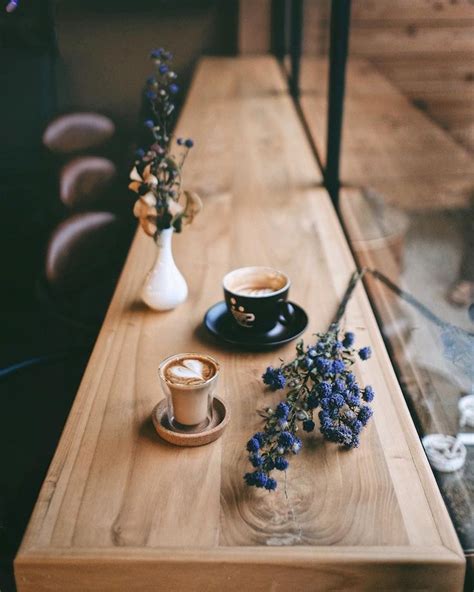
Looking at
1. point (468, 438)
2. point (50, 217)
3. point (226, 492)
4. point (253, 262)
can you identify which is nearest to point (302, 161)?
point (253, 262)

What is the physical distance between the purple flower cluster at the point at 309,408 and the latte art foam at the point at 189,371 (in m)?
0.09

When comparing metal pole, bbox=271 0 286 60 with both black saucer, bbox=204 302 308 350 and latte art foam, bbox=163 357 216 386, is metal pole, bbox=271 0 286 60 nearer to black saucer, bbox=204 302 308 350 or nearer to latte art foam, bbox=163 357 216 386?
black saucer, bbox=204 302 308 350

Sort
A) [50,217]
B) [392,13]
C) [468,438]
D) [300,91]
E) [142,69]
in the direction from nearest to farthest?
[468,438] → [392,13] → [300,91] → [50,217] → [142,69]

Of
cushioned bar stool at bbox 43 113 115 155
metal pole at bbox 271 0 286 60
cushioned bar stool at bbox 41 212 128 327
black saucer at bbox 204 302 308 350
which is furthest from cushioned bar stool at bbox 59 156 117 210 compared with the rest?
metal pole at bbox 271 0 286 60

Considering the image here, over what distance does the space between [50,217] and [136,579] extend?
336 centimetres

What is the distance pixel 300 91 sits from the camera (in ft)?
10.6

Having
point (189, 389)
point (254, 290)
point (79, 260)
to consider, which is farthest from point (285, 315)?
point (79, 260)

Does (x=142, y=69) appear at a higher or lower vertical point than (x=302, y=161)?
lower

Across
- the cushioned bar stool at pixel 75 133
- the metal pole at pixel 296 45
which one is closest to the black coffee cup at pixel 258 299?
the cushioned bar stool at pixel 75 133

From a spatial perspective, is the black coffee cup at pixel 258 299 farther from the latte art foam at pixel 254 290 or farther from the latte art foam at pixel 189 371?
the latte art foam at pixel 189 371

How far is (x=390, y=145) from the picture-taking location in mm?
2500

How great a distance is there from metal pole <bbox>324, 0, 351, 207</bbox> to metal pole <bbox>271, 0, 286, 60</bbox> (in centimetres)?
232

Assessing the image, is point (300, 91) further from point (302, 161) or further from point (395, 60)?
point (395, 60)

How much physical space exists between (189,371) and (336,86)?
4.55 feet
